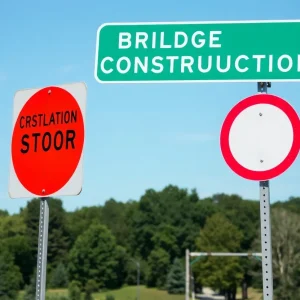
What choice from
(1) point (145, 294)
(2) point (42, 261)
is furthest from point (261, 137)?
(1) point (145, 294)

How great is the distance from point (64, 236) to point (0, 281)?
122 feet

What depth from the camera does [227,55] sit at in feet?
18.3

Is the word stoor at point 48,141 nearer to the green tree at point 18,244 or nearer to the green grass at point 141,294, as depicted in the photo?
the green grass at point 141,294

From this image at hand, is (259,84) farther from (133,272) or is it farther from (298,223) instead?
(133,272)

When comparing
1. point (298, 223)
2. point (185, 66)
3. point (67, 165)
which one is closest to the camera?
point (67, 165)

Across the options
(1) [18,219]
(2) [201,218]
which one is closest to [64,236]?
(1) [18,219]

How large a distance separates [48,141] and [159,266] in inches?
3936

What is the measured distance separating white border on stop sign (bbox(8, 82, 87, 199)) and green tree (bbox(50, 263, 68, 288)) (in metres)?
99.1

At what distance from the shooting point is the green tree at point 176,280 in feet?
319

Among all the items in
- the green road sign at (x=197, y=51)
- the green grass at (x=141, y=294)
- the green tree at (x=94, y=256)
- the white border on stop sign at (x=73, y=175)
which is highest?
the green tree at (x=94, y=256)

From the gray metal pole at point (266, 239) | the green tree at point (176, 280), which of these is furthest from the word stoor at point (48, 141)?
the green tree at point (176, 280)

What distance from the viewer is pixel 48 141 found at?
539 cm

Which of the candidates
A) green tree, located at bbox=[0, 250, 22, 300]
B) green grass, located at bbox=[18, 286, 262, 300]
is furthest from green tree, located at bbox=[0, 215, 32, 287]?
green grass, located at bbox=[18, 286, 262, 300]

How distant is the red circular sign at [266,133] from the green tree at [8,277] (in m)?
66.6
